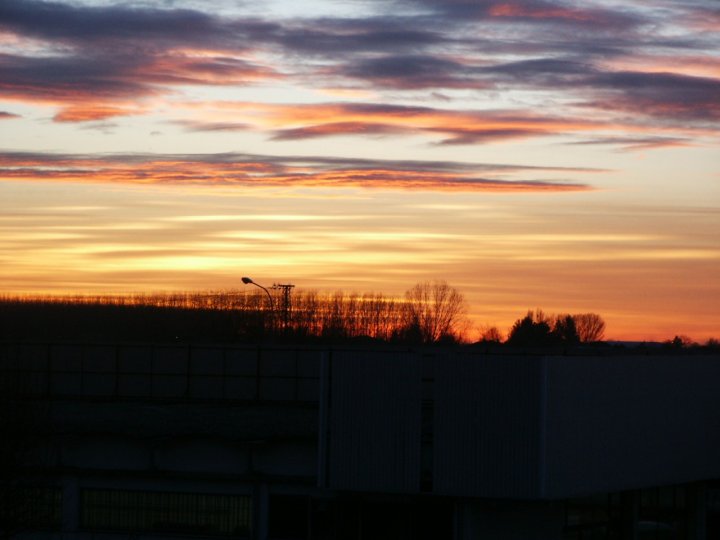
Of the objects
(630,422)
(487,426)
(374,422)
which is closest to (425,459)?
(374,422)

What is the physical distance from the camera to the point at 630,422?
33938 mm

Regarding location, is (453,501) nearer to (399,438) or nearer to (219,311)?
(399,438)

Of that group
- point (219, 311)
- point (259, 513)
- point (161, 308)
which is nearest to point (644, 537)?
point (259, 513)

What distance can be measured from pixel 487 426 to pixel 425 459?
1903mm

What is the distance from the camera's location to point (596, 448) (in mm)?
32125

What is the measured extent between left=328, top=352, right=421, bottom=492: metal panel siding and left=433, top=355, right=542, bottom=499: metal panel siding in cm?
75

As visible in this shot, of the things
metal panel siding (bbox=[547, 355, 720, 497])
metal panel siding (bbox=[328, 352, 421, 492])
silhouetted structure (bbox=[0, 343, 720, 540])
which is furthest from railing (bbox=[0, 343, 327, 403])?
metal panel siding (bbox=[328, 352, 421, 492])

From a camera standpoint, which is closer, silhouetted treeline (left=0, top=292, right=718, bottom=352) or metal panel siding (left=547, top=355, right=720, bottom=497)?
metal panel siding (left=547, top=355, right=720, bottom=497)

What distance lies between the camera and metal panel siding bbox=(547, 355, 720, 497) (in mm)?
30641

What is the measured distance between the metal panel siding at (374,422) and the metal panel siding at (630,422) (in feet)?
12.0

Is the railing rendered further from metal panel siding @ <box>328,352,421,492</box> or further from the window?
metal panel siding @ <box>328,352,421,492</box>

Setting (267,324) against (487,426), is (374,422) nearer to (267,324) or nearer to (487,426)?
(487,426)

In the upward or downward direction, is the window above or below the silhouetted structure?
below

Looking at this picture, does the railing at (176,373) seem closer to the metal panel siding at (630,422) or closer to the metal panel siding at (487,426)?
the metal panel siding at (630,422)
